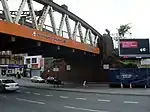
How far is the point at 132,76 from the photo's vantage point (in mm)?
39031

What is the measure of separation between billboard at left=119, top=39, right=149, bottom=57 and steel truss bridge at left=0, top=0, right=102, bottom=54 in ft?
15.3

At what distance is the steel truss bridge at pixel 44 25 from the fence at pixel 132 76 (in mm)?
5191

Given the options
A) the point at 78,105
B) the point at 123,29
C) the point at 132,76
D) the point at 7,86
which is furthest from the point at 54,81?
the point at 123,29

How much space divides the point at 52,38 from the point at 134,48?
76.7 feet

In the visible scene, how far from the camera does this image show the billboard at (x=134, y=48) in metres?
50.5

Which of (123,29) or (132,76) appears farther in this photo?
(123,29)

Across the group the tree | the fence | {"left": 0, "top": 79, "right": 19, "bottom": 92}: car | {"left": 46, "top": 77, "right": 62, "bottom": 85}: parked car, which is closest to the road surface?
{"left": 0, "top": 79, "right": 19, "bottom": 92}: car

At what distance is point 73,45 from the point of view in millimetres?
36312

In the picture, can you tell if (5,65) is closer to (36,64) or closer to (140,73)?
(36,64)

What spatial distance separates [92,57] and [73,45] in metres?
14.9

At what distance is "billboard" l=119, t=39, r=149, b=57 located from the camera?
5047 cm

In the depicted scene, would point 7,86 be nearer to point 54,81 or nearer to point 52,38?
point 52,38

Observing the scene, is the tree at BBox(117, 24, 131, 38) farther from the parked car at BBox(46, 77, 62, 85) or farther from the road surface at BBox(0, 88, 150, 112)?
the road surface at BBox(0, 88, 150, 112)

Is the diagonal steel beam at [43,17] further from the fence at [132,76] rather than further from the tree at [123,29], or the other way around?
the tree at [123,29]
